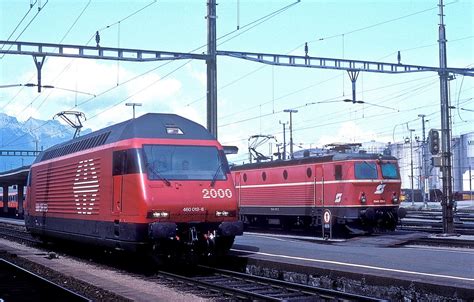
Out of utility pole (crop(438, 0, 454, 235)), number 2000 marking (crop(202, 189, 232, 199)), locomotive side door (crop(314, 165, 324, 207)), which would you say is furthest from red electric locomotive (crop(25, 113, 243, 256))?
utility pole (crop(438, 0, 454, 235))

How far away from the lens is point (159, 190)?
14070 millimetres

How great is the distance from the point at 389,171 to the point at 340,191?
8.02ft

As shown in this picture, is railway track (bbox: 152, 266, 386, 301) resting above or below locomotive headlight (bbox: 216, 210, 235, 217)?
below

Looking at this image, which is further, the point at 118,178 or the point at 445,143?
the point at 445,143

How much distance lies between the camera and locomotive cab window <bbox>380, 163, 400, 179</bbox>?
86.3 feet

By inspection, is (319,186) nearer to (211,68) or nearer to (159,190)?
(211,68)

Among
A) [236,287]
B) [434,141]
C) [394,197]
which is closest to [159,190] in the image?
[236,287]

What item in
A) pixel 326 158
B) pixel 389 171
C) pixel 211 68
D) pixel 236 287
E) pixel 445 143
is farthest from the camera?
pixel 326 158

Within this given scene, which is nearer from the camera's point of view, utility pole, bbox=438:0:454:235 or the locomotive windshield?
the locomotive windshield

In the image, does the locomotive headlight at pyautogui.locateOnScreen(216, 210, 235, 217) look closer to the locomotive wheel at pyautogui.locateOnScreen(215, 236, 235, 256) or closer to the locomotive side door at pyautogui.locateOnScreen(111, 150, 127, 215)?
the locomotive wheel at pyautogui.locateOnScreen(215, 236, 235, 256)

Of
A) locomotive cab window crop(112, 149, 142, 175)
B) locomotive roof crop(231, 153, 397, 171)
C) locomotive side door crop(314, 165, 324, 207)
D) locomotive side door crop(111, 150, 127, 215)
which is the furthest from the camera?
locomotive side door crop(314, 165, 324, 207)

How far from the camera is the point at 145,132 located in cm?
1503

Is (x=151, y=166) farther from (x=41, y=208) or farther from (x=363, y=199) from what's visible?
(x=363, y=199)

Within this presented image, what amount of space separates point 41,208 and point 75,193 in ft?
16.8
